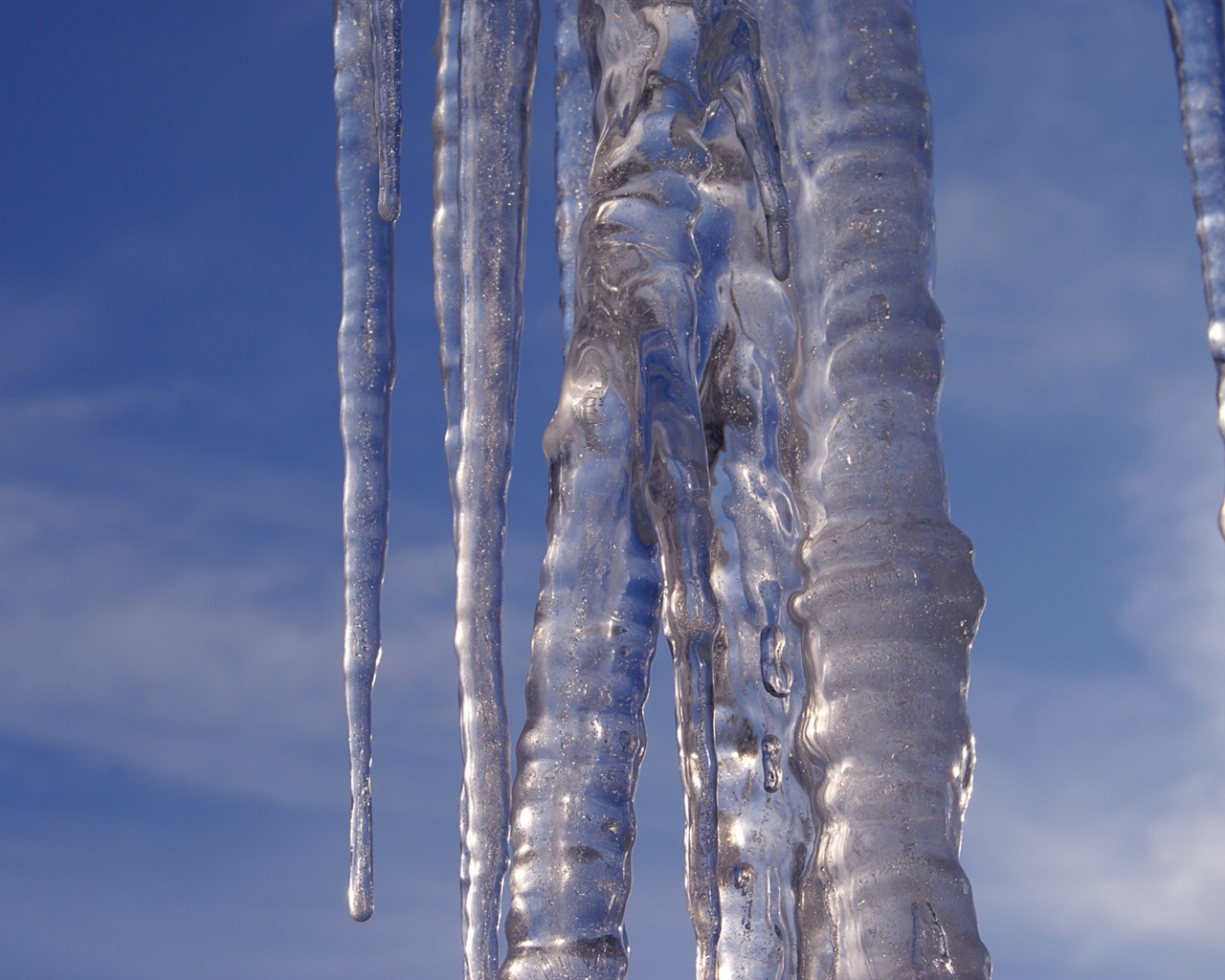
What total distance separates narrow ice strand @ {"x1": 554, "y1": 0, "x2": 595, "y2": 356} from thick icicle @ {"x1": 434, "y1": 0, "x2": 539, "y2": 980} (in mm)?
111

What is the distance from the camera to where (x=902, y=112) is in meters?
2.25

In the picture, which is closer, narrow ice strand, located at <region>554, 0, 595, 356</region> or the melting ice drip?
the melting ice drip

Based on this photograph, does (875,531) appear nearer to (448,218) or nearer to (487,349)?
(487,349)

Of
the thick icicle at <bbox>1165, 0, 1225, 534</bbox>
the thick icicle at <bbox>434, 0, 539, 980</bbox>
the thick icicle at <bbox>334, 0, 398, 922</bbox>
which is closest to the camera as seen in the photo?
the thick icicle at <bbox>434, 0, 539, 980</bbox>

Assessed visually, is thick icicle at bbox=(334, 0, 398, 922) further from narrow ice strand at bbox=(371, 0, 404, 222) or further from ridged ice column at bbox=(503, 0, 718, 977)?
ridged ice column at bbox=(503, 0, 718, 977)

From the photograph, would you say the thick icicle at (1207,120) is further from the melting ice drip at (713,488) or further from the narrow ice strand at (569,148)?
the narrow ice strand at (569,148)

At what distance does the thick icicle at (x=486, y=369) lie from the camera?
2793 millimetres

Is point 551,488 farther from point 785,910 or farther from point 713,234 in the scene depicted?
point 785,910

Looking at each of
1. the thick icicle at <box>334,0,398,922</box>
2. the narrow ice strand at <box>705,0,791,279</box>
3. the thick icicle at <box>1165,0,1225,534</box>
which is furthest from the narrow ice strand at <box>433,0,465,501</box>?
the thick icicle at <box>1165,0,1225,534</box>

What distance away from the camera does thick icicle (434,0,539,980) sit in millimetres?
2793

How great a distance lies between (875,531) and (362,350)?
4.93ft

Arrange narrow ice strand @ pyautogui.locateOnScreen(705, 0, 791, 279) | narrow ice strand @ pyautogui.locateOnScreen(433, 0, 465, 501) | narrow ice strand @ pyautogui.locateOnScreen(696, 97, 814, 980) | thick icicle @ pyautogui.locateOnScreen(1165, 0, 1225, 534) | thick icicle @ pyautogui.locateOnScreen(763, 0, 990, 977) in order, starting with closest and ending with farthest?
thick icicle @ pyautogui.locateOnScreen(763, 0, 990, 977) < narrow ice strand @ pyautogui.locateOnScreen(705, 0, 791, 279) < narrow ice strand @ pyautogui.locateOnScreen(696, 97, 814, 980) < thick icicle @ pyautogui.locateOnScreen(1165, 0, 1225, 534) < narrow ice strand @ pyautogui.locateOnScreen(433, 0, 465, 501)

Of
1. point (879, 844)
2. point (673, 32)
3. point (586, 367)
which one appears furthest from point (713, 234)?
point (879, 844)

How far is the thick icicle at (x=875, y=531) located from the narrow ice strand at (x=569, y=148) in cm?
71
